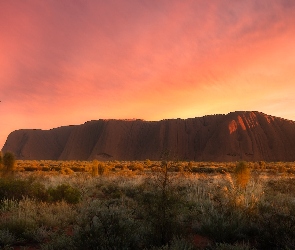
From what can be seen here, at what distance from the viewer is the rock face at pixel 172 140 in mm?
75688

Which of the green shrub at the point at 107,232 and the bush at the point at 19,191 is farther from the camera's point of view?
the bush at the point at 19,191

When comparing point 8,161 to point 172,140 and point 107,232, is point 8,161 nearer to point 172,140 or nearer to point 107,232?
point 107,232

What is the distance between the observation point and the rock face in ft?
248

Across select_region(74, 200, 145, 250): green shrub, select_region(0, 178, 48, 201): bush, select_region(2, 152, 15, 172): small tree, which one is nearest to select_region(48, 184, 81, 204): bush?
select_region(0, 178, 48, 201): bush

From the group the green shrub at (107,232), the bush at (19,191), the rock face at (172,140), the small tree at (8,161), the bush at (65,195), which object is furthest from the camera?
the rock face at (172,140)

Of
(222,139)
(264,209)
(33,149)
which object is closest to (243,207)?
(264,209)

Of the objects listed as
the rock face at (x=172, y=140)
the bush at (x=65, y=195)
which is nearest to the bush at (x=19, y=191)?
the bush at (x=65, y=195)

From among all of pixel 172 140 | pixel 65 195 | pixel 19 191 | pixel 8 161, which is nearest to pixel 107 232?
pixel 65 195

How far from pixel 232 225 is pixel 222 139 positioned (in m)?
74.7

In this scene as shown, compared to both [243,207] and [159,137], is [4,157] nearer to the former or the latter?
[243,207]

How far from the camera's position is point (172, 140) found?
86375mm

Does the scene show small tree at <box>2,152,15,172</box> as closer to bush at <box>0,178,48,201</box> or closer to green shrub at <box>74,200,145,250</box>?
bush at <box>0,178,48,201</box>

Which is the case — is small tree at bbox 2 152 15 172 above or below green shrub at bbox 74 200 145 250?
above

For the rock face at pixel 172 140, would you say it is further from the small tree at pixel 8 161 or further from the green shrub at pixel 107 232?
the green shrub at pixel 107 232
